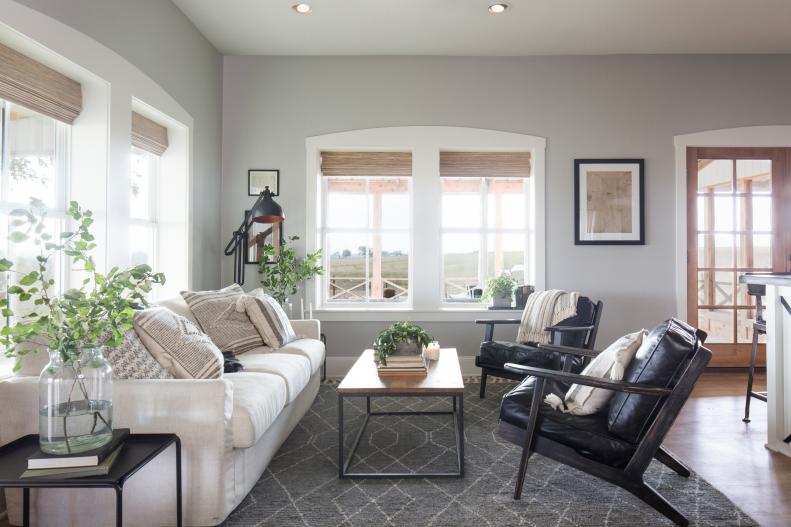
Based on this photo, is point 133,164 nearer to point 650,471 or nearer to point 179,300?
point 179,300

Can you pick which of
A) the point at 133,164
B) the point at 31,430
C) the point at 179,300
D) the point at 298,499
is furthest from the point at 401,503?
the point at 133,164

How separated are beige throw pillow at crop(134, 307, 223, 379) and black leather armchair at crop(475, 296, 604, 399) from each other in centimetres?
206

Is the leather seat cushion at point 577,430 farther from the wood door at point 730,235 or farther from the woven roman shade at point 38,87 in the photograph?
the wood door at point 730,235

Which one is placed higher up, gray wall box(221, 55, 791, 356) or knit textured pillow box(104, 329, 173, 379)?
gray wall box(221, 55, 791, 356)

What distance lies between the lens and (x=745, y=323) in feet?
16.3

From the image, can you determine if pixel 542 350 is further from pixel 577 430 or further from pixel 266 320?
pixel 266 320

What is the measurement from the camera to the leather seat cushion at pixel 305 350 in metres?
3.54

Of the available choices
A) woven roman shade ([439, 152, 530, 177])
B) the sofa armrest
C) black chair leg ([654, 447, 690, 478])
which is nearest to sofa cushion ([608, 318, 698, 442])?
black chair leg ([654, 447, 690, 478])

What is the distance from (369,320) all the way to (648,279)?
2.58m

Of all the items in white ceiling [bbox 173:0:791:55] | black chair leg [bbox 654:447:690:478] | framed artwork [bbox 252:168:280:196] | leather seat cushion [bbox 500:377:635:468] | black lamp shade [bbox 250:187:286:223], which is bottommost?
black chair leg [bbox 654:447:690:478]

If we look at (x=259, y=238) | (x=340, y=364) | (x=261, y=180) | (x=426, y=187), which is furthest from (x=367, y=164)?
(x=340, y=364)

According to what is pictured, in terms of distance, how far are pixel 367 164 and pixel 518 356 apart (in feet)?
7.56

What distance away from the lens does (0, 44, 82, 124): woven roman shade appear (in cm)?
248

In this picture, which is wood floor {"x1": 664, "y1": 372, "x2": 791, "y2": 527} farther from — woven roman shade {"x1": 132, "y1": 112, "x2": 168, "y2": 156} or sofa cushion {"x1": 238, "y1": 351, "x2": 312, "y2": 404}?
woven roman shade {"x1": 132, "y1": 112, "x2": 168, "y2": 156}
